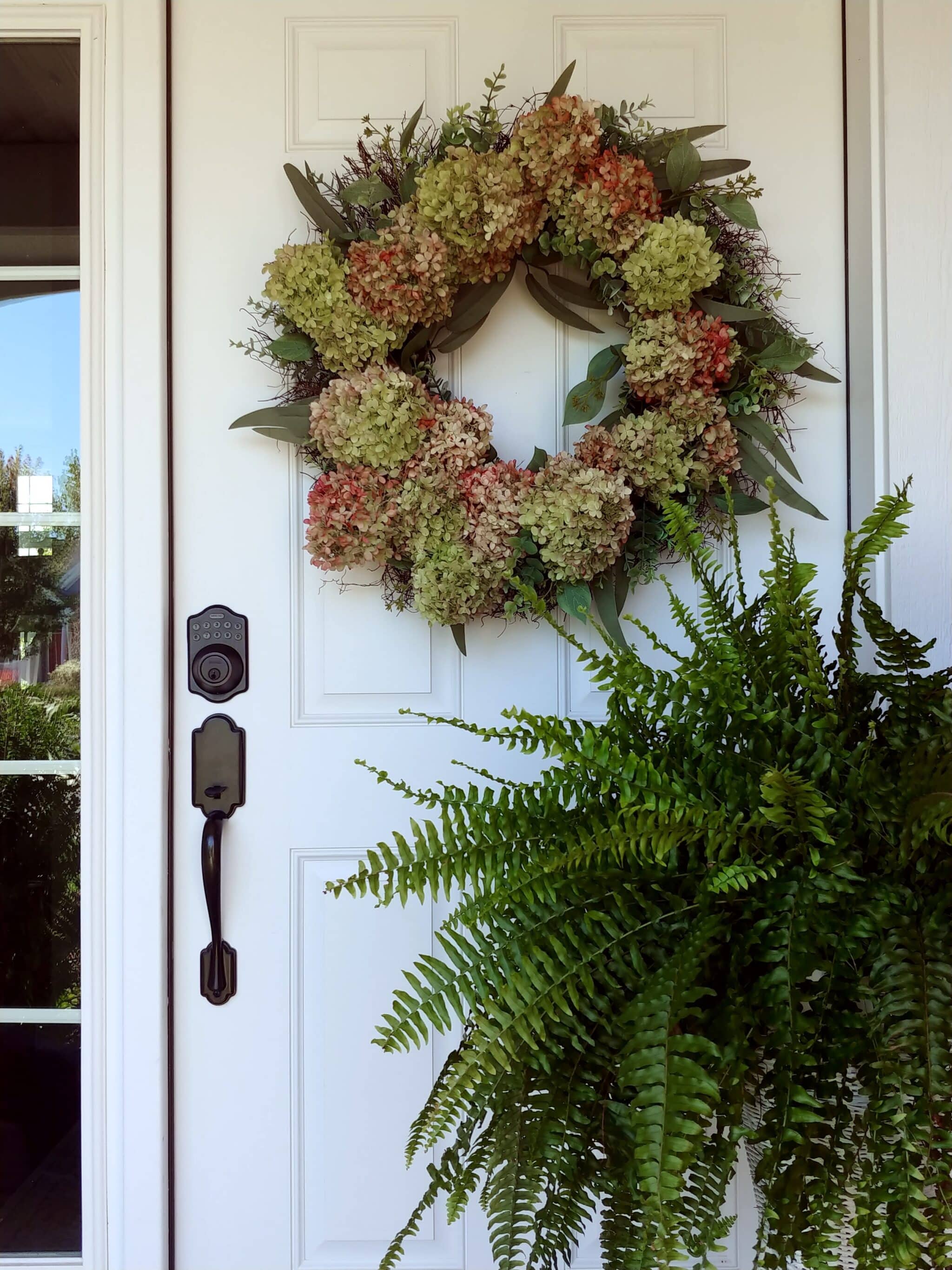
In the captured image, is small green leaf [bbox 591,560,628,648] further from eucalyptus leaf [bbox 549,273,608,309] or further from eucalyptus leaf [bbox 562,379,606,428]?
eucalyptus leaf [bbox 549,273,608,309]

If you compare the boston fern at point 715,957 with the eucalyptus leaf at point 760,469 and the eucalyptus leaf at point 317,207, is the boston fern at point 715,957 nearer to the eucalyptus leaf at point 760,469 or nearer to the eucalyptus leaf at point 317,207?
the eucalyptus leaf at point 760,469

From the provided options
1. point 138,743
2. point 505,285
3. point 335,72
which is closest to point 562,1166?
point 138,743

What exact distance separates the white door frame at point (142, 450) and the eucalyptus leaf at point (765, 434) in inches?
5.5

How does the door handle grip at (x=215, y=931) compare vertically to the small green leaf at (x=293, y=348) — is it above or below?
below

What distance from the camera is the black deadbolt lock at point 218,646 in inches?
46.8

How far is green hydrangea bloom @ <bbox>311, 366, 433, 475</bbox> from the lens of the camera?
40.9 inches

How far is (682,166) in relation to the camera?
41.7 inches

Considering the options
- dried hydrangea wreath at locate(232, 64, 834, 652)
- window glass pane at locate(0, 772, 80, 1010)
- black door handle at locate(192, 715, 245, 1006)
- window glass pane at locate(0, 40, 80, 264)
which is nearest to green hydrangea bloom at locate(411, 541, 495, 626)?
dried hydrangea wreath at locate(232, 64, 834, 652)

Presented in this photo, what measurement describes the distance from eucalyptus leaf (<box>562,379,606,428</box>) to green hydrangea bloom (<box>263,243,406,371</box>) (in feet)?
0.79

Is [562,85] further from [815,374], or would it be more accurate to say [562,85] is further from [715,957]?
[715,957]

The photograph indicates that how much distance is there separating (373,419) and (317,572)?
26cm

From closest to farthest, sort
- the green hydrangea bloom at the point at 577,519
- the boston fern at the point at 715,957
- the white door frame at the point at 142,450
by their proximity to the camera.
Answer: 1. the boston fern at the point at 715,957
2. the green hydrangea bloom at the point at 577,519
3. the white door frame at the point at 142,450

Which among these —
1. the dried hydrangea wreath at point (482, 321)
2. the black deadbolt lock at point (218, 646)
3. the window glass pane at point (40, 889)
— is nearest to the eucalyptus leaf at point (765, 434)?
the dried hydrangea wreath at point (482, 321)

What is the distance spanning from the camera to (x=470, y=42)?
118 cm
